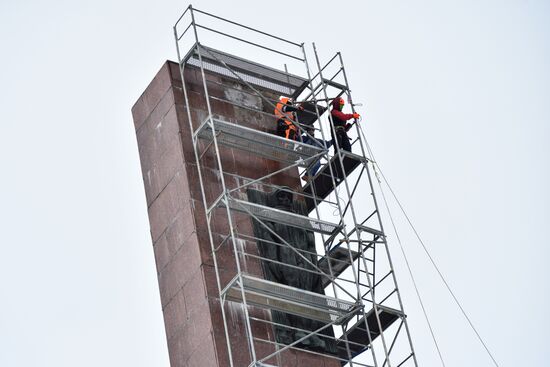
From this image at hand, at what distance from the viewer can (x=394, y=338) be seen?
124ft

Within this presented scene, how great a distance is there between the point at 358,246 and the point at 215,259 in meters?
4.37

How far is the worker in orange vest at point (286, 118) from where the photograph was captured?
40281 millimetres

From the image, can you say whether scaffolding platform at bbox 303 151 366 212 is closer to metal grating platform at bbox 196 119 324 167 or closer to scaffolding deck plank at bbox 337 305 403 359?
metal grating platform at bbox 196 119 324 167

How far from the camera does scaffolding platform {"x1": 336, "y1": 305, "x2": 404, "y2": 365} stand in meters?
37.8

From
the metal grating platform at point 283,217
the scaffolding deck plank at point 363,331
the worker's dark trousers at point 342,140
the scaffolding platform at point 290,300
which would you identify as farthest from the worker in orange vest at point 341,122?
the scaffolding platform at point 290,300

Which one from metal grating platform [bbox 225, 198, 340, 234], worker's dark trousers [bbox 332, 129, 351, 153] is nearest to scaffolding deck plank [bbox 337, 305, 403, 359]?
metal grating platform [bbox 225, 198, 340, 234]

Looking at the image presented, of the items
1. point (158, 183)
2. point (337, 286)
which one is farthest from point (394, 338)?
point (158, 183)

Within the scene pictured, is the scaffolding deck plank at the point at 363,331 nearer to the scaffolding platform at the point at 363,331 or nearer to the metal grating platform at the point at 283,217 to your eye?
the scaffolding platform at the point at 363,331

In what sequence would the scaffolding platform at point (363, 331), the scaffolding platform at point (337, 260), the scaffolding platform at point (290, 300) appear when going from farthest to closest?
the scaffolding platform at point (337, 260), the scaffolding platform at point (363, 331), the scaffolding platform at point (290, 300)

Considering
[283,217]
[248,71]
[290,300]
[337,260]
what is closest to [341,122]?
[248,71]

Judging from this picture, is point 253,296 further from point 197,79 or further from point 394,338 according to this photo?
point 197,79

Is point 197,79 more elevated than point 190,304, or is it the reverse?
point 197,79

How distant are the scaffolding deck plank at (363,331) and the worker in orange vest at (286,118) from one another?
18.1 ft

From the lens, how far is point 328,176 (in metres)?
40.3
